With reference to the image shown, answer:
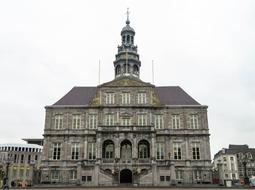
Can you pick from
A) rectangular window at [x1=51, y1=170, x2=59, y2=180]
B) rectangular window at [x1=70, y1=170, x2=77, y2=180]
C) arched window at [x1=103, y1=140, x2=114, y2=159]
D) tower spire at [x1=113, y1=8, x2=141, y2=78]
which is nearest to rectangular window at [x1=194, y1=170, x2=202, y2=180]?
arched window at [x1=103, y1=140, x2=114, y2=159]

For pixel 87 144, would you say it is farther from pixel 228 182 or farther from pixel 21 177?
pixel 21 177

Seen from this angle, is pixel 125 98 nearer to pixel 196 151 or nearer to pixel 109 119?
pixel 109 119

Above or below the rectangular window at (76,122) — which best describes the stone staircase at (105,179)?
below

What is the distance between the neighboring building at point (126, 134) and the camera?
4700cm

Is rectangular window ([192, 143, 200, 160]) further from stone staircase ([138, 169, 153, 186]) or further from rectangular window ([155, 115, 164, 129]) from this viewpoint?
stone staircase ([138, 169, 153, 186])

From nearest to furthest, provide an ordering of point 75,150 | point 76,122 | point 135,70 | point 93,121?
1. point 75,150
2. point 93,121
3. point 76,122
4. point 135,70

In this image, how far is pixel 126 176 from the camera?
152ft

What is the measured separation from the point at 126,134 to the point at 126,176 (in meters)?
6.54

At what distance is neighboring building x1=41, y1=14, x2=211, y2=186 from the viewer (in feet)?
154

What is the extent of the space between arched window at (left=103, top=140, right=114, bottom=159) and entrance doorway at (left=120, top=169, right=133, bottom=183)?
3.87 metres

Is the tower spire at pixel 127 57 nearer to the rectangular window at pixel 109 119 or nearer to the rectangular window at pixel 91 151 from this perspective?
the rectangular window at pixel 109 119

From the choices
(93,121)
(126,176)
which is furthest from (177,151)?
(93,121)

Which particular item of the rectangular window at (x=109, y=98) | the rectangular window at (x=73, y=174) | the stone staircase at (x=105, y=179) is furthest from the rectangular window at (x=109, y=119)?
the stone staircase at (x=105, y=179)

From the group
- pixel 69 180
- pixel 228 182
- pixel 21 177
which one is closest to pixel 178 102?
pixel 228 182
